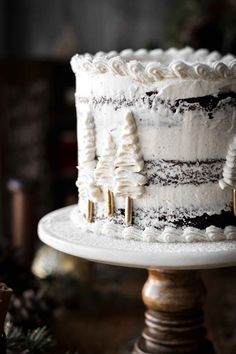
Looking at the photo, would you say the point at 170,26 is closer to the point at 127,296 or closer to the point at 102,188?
the point at 127,296

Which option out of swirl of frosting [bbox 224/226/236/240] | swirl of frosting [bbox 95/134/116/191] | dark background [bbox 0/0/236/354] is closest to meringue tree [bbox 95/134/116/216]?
swirl of frosting [bbox 95/134/116/191]

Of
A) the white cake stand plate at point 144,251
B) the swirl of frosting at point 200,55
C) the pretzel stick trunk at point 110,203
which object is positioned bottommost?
the white cake stand plate at point 144,251

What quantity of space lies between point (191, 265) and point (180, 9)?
1.43 meters

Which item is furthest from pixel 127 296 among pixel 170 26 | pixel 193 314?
pixel 170 26

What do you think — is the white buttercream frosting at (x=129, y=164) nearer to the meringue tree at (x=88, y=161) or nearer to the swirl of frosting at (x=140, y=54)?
the meringue tree at (x=88, y=161)

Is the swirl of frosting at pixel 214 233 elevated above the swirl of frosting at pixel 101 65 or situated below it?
below

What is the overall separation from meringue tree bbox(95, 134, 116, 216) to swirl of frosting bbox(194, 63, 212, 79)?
0.19 meters

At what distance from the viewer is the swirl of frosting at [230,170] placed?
114 centimetres

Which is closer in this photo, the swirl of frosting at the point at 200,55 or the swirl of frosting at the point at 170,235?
the swirl of frosting at the point at 170,235

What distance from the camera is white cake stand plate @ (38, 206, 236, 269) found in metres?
1.06

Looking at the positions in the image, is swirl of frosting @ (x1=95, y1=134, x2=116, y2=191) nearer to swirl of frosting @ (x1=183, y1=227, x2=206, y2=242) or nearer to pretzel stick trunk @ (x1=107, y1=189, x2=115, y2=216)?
pretzel stick trunk @ (x1=107, y1=189, x2=115, y2=216)

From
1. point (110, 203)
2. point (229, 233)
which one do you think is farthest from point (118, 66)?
point (229, 233)

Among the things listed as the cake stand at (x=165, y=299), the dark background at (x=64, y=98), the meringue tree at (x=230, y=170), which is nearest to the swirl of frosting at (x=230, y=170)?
the meringue tree at (x=230, y=170)

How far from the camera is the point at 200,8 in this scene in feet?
7.05
